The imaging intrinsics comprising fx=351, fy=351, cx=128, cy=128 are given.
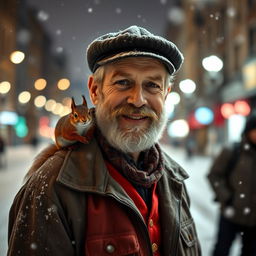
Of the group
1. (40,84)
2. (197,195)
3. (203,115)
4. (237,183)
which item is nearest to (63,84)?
(40,84)

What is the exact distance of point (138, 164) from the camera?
72.6 inches

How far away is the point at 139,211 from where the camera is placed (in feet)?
5.32

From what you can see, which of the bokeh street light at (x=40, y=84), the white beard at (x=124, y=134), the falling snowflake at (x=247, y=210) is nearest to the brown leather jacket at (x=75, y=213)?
the white beard at (x=124, y=134)

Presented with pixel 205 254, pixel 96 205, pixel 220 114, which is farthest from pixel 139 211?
pixel 220 114

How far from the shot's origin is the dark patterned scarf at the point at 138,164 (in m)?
1.68

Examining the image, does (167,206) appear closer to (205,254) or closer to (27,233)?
(27,233)

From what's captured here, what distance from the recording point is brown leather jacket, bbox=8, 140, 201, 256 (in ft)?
4.78

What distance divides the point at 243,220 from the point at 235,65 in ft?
57.1

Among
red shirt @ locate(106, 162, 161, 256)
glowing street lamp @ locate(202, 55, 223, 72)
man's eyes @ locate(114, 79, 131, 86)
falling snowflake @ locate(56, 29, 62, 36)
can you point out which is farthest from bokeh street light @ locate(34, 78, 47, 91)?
glowing street lamp @ locate(202, 55, 223, 72)

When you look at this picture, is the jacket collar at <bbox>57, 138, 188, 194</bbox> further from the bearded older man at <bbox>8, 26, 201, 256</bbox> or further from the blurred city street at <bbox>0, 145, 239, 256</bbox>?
the blurred city street at <bbox>0, 145, 239, 256</bbox>

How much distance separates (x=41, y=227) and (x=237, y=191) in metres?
2.93

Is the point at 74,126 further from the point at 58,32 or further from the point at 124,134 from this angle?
the point at 58,32

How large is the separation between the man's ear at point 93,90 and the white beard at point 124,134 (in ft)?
0.14

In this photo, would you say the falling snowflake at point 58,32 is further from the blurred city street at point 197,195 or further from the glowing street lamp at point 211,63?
the blurred city street at point 197,195
